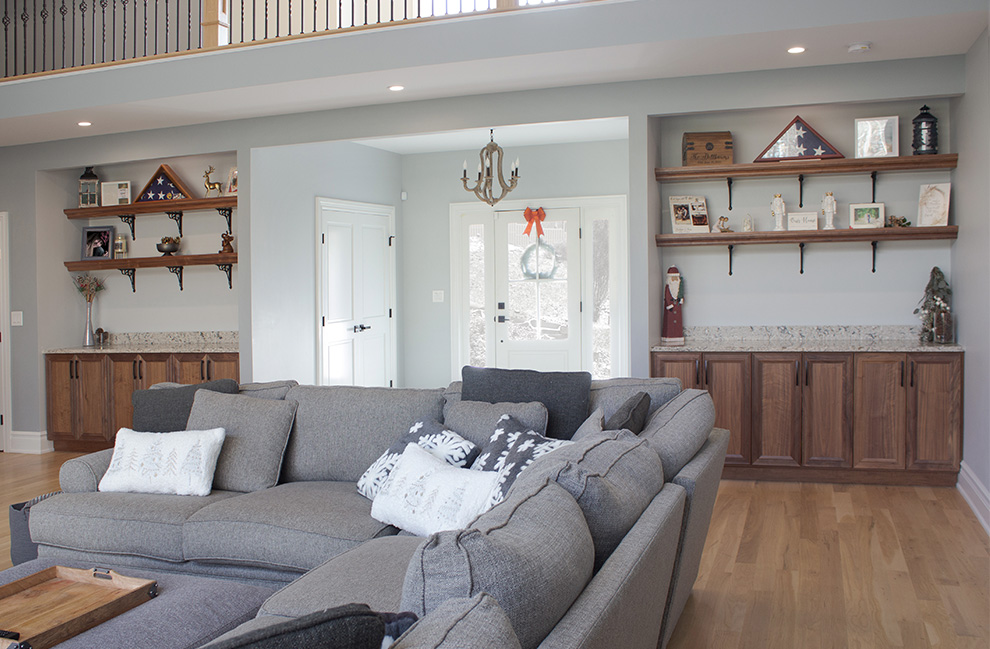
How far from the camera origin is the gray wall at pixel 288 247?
6070 millimetres

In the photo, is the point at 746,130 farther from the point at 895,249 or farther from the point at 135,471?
the point at 135,471

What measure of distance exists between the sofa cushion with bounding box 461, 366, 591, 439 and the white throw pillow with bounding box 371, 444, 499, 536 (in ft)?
1.97

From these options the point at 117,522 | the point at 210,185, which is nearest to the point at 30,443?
the point at 210,185

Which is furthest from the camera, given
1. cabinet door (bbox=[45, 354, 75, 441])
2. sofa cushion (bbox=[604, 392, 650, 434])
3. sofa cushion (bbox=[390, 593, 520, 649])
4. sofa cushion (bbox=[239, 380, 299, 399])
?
cabinet door (bbox=[45, 354, 75, 441])

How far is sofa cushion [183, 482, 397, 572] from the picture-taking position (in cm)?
283

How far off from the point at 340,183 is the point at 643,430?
4.86 metres

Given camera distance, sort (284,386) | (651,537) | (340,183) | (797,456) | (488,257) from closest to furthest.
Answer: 1. (651,537)
2. (284,386)
3. (797,456)
4. (340,183)
5. (488,257)

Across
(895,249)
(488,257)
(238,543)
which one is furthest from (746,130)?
(238,543)

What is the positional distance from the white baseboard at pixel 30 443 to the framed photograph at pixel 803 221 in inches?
235

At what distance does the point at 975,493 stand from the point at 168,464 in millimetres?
4086

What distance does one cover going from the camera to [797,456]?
503 cm

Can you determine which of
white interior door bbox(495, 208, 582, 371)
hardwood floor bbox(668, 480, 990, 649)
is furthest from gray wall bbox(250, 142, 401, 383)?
hardwood floor bbox(668, 480, 990, 649)

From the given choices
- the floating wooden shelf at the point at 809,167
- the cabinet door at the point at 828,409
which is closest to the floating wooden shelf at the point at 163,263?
the floating wooden shelf at the point at 809,167

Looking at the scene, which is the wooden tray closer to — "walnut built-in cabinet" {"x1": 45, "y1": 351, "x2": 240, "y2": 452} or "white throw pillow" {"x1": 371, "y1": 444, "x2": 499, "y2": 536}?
"white throw pillow" {"x1": 371, "y1": 444, "x2": 499, "y2": 536}
